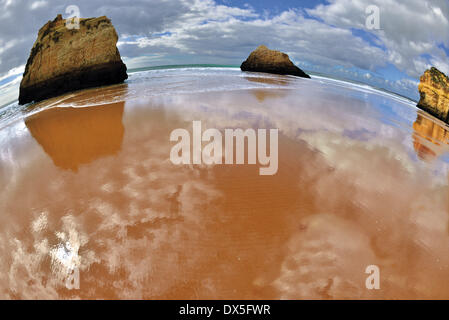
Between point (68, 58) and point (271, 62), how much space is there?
2344 cm

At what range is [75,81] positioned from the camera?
15.8m

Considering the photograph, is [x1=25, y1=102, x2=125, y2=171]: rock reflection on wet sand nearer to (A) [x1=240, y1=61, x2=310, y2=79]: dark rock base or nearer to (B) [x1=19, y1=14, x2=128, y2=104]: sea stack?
(B) [x1=19, y1=14, x2=128, y2=104]: sea stack

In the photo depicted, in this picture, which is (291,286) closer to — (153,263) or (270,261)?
(270,261)

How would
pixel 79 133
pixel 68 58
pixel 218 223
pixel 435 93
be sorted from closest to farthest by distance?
pixel 218 223 < pixel 79 133 < pixel 68 58 < pixel 435 93

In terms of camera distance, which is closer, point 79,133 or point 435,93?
point 79,133

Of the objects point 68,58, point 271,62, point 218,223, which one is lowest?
point 218,223

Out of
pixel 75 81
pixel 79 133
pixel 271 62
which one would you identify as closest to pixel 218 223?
pixel 79 133

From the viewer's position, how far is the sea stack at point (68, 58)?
47.1 ft

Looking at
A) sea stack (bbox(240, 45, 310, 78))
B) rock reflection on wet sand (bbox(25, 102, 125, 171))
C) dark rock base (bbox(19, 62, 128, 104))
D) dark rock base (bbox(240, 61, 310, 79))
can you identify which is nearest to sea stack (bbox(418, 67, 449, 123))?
dark rock base (bbox(240, 61, 310, 79))

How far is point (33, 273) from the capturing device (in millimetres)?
2336

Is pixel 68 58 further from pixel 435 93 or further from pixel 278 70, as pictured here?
pixel 435 93

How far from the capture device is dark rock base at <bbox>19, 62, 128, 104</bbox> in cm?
1443
